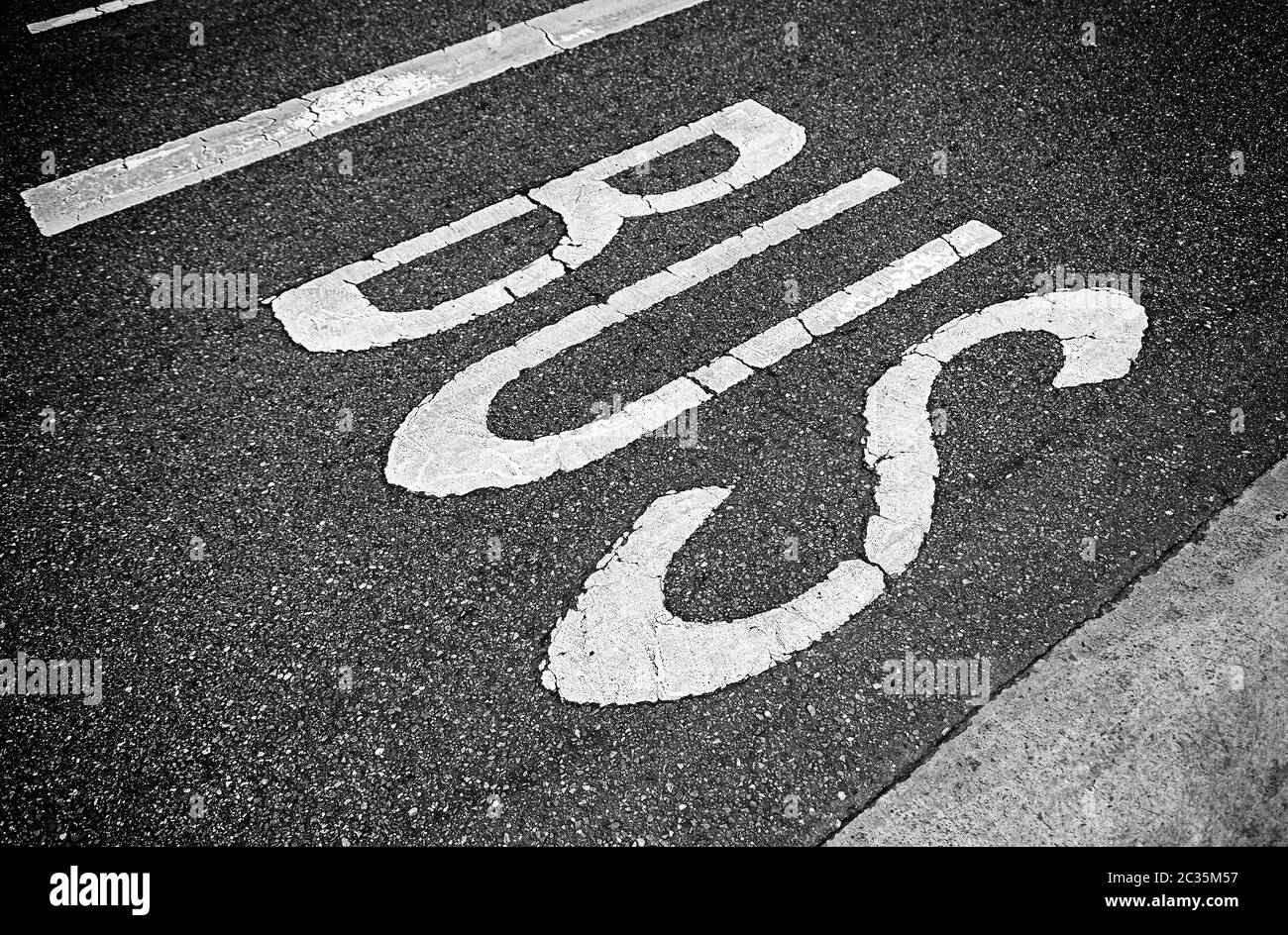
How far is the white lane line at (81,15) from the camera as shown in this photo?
5133 millimetres

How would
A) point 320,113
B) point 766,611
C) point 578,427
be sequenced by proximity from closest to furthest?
point 766,611
point 578,427
point 320,113

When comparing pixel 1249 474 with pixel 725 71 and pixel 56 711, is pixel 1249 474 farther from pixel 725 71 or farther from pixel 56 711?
pixel 56 711

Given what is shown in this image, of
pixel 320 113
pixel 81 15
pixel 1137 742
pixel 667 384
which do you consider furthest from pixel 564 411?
pixel 81 15

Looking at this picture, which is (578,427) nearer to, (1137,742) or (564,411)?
(564,411)

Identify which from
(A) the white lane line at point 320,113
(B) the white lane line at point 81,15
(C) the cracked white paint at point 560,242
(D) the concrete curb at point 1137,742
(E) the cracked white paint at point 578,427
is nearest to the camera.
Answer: (D) the concrete curb at point 1137,742

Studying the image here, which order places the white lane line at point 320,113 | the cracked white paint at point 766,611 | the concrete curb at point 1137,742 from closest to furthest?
the concrete curb at point 1137,742
the cracked white paint at point 766,611
the white lane line at point 320,113

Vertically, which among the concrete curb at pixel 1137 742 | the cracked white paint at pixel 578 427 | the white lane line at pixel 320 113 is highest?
the white lane line at pixel 320 113

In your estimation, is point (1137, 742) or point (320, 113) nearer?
point (1137, 742)

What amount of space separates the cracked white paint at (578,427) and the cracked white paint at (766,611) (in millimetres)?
361

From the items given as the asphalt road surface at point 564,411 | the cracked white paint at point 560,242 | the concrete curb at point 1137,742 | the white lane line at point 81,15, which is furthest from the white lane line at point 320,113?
the concrete curb at point 1137,742

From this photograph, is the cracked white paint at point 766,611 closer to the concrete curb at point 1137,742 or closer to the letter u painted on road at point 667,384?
the letter u painted on road at point 667,384

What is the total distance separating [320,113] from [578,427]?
2.37 meters

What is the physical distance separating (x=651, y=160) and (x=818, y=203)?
31.1 inches

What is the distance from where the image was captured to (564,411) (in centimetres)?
347
